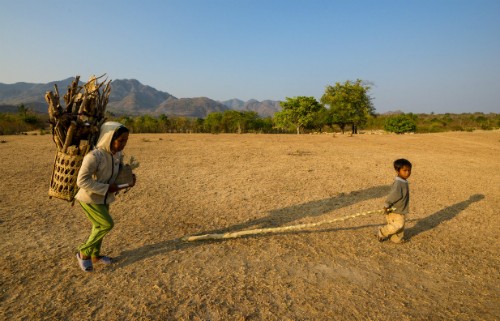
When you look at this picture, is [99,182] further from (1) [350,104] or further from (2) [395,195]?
(1) [350,104]

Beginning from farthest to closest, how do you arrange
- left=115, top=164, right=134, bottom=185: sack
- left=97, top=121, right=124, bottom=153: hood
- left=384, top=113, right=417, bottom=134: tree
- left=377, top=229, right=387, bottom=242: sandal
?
left=384, top=113, right=417, bottom=134: tree < left=377, top=229, right=387, bottom=242: sandal < left=115, top=164, right=134, bottom=185: sack < left=97, top=121, right=124, bottom=153: hood

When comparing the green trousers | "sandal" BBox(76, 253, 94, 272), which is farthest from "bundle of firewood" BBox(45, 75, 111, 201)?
"sandal" BBox(76, 253, 94, 272)

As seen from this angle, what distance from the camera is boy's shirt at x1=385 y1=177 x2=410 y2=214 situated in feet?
14.5

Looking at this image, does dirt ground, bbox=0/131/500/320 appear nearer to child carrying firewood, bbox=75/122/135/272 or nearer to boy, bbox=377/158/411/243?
boy, bbox=377/158/411/243

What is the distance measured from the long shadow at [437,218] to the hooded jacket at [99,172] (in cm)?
443

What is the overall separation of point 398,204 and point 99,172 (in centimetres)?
406

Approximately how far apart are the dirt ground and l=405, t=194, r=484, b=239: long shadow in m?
0.02

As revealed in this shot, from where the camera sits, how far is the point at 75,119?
12.6 feet

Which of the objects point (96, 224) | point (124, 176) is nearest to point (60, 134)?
point (124, 176)

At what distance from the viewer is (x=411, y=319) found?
113 inches

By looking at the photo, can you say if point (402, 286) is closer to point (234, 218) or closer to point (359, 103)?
point (234, 218)

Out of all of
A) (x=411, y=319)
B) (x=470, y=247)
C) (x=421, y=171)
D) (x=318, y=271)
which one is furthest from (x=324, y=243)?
(x=421, y=171)

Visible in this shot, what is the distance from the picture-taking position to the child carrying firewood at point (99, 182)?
3337 mm

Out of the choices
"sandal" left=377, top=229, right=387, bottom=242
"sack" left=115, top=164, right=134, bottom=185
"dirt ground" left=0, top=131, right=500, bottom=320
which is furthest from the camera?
"sandal" left=377, top=229, right=387, bottom=242
